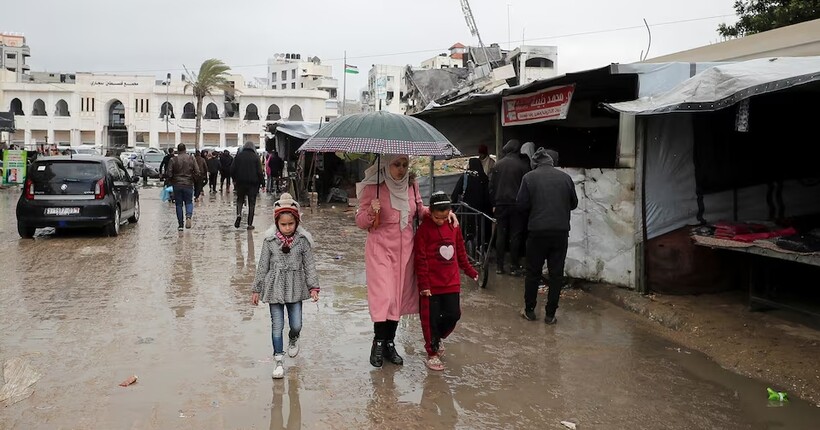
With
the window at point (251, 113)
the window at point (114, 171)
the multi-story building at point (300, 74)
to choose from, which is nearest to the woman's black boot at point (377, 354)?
the window at point (114, 171)

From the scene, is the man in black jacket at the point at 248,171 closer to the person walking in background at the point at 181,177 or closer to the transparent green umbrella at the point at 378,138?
the person walking in background at the point at 181,177

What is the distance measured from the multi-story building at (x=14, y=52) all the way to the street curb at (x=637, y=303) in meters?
92.0

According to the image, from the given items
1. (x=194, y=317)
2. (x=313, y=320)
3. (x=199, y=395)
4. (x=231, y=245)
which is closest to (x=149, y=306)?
(x=194, y=317)

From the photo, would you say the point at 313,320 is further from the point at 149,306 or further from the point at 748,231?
the point at 748,231

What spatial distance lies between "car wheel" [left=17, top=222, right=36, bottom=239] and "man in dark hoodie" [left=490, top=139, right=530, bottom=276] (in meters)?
8.69

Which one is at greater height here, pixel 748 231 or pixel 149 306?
pixel 748 231

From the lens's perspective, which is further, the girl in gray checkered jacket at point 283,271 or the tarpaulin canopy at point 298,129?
the tarpaulin canopy at point 298,129

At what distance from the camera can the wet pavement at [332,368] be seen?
443cm

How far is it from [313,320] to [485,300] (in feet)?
7.22

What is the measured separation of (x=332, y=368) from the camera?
545 cm

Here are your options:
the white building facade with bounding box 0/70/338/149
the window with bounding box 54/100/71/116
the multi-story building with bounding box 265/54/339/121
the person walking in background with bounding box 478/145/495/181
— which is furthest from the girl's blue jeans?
the multi-story building with bounding box 265/54/339/121

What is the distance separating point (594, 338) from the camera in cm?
643

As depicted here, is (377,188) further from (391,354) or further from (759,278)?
(759,278)

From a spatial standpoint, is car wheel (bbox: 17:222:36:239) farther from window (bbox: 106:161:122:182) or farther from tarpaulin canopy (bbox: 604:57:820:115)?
tarpaulin canopy (bbox: 604:57:820:115)
